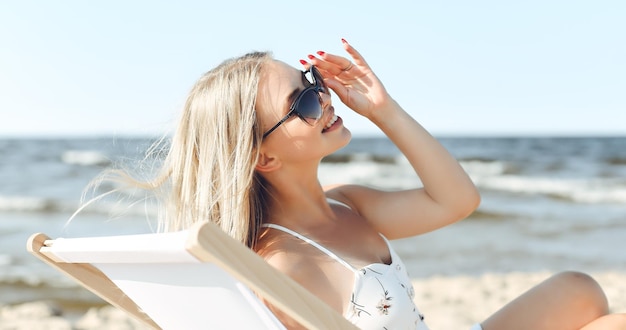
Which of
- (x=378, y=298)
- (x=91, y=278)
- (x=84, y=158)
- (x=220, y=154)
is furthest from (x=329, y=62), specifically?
(x=84, y=158)

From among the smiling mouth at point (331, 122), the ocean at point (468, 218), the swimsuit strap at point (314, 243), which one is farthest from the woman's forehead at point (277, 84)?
the ocean at point (468, 218)

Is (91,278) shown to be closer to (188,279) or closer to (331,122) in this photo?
(188,279)

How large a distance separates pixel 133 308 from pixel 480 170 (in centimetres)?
1866

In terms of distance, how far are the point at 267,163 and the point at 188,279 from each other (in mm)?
726

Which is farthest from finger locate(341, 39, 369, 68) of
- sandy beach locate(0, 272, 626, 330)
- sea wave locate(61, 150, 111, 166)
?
sea wave locate(61, 150, 111, 166)

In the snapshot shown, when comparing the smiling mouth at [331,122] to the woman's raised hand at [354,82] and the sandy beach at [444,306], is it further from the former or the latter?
the sandy beach at [444,306]

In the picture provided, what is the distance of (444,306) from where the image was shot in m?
5.22

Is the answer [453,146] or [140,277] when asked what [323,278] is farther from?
[453,146]

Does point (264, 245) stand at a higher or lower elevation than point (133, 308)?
higher

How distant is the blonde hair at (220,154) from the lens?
2129 millimetres

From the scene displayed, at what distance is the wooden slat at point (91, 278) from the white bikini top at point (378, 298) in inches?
19.0

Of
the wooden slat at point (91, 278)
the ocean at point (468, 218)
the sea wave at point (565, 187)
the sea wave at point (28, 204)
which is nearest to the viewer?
the wooden slat at point (91, 278)

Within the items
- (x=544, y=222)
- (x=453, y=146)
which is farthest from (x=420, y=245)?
(x=453, y=146)

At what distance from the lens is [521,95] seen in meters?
30.8
